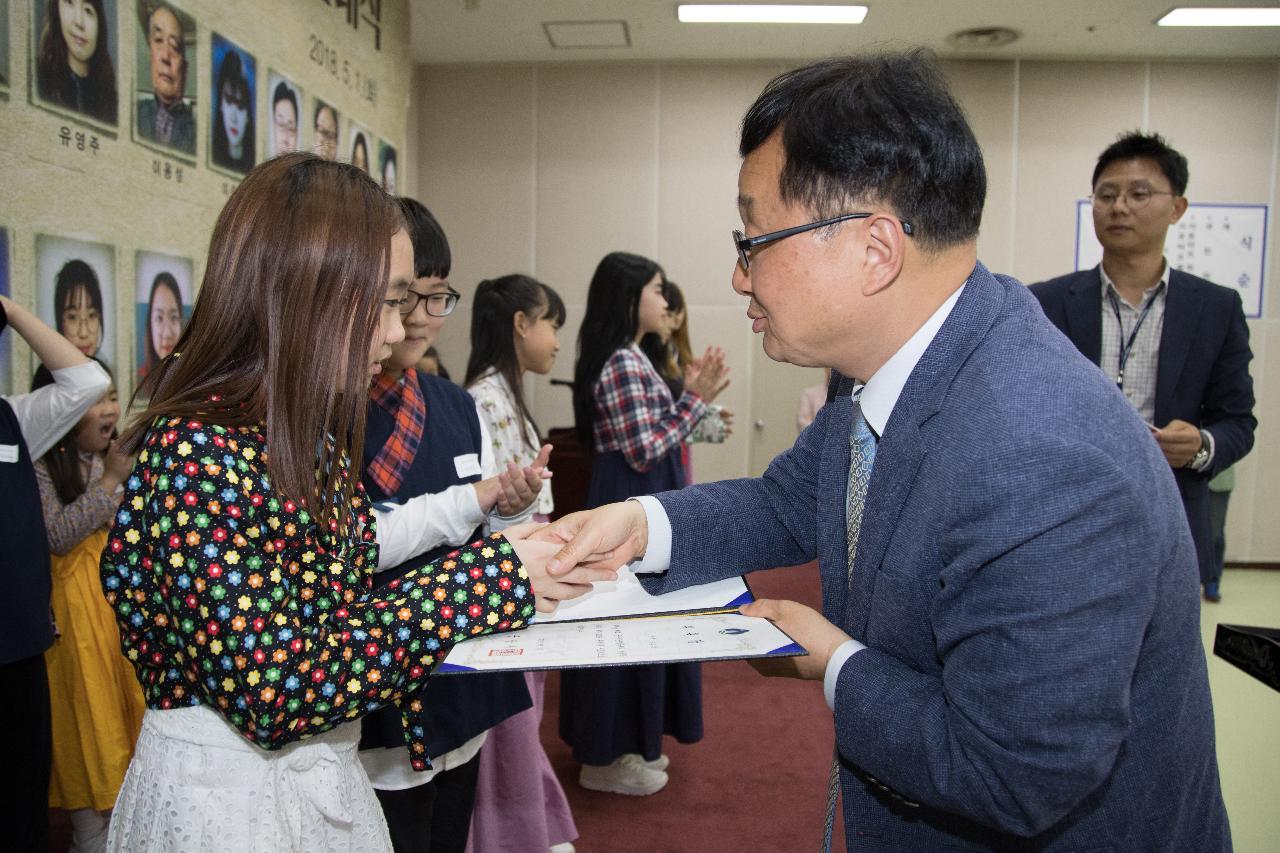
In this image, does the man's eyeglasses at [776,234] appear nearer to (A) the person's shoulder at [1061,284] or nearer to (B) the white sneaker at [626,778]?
(A) the person's shoulder at [1061,284]

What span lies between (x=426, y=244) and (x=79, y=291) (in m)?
0.92

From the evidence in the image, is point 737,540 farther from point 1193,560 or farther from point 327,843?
point 327,843

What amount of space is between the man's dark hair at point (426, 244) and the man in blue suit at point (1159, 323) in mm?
1764

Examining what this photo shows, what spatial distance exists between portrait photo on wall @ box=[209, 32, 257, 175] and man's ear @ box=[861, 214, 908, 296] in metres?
2.25

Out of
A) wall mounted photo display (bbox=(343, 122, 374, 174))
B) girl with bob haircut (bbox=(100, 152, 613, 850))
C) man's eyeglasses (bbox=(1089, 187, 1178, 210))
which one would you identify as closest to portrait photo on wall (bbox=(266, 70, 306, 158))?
wall mounted photo display (bbox=(343, 122, 374, 174))

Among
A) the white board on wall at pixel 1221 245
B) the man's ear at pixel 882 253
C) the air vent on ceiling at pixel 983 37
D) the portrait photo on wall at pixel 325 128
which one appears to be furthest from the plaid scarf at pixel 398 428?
the white board on wall at pixel 1221 245

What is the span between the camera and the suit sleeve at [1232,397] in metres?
2.58

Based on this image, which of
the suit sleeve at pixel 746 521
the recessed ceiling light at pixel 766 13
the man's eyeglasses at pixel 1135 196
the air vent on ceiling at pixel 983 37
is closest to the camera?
the suit sleeve at pixel 746 521

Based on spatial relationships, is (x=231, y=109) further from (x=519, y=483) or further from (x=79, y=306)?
(x=519, y=483)

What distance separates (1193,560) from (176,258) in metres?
2.55

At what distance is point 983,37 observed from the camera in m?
5.99

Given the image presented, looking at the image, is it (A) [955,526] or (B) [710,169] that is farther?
(B) [710,169]

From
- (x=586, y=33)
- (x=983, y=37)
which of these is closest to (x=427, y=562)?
(x=586, y=33)

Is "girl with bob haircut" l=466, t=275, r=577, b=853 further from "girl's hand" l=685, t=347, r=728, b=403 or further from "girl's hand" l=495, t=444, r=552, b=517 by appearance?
"girl's hand" l=685, t=347, r=728, b=403
